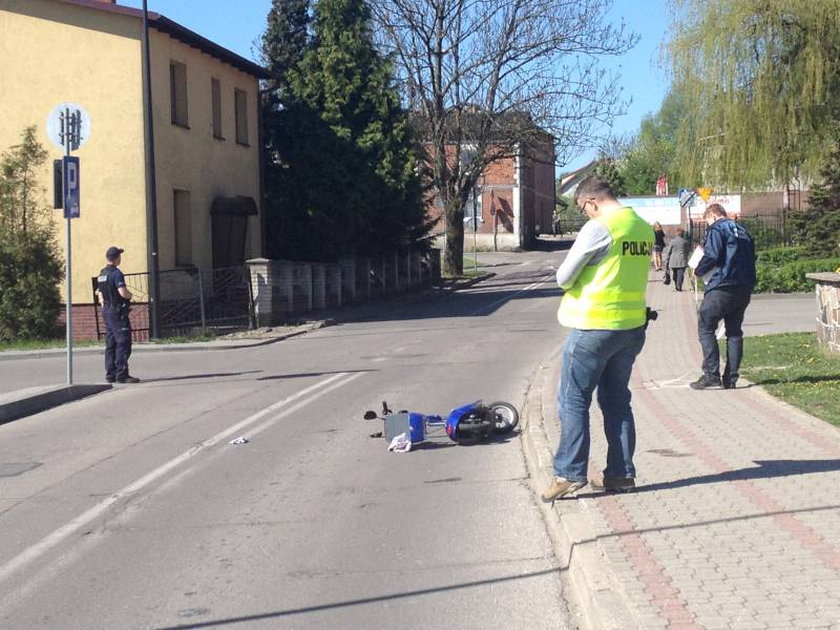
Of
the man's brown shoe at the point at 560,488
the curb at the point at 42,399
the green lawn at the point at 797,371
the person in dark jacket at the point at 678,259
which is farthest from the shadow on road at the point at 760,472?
the person in dark jacket at the point at 678,259

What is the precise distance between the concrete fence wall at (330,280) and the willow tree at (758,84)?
10.6m

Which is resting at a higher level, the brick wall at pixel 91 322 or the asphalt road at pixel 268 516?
the brick wall at pixel 91 322

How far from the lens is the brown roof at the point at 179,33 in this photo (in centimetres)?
2353

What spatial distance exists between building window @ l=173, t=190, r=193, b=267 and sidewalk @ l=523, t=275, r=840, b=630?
17504 mm

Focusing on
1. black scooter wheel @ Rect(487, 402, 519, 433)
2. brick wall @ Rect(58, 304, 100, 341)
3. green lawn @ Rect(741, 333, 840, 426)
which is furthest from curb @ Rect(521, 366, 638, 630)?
brick wall @ Rect(58, 304, 100, 341)

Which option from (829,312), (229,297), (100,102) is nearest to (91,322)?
(229,297)

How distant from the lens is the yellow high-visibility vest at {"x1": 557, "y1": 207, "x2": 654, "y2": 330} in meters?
6.43

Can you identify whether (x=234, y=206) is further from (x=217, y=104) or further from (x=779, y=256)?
(x=779, y=256)

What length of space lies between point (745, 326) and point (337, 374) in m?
8.15

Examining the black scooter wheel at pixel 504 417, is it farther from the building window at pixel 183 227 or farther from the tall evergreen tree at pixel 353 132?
the tall evergreen tree at pixel 353 132

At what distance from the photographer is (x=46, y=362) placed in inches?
757

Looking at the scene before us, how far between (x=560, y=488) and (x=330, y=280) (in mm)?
24614

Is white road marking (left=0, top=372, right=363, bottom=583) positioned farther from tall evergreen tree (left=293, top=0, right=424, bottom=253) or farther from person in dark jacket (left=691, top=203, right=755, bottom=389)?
tall evergreen tree (left=293, top=0, right=424, bottom=253)

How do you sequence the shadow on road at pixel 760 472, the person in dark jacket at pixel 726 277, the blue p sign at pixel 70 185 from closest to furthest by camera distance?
the shadow on road at pixel 760 472, the person in dark jacket at pixel 726 277, the blue p sign at pixel 70 185
